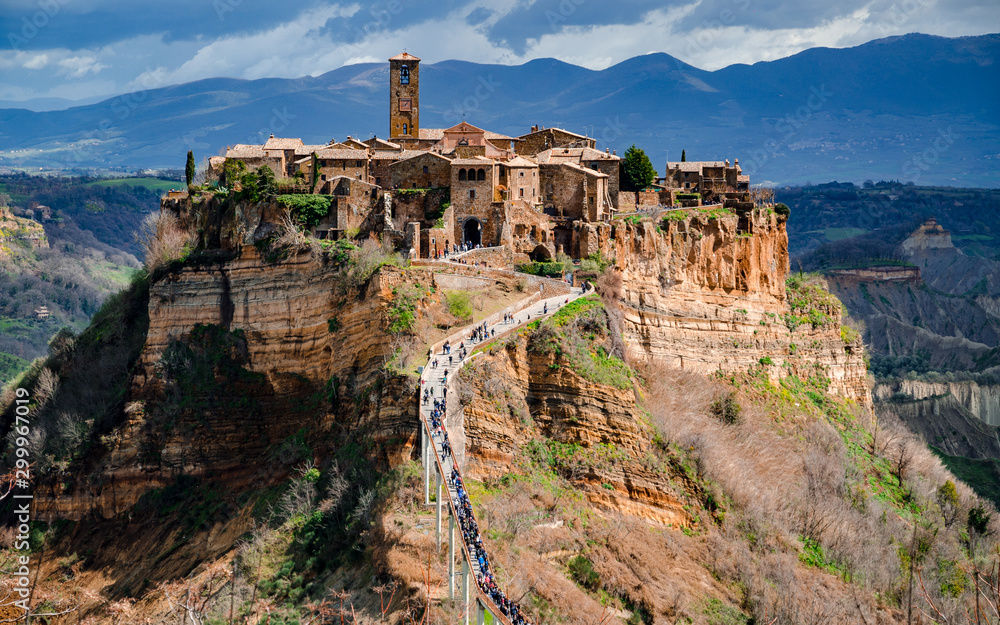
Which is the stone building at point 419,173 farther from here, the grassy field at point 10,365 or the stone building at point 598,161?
the grassy field at point 10,365

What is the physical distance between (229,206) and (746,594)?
1480 inches

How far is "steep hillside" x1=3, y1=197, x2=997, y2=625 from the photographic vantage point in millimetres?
45219

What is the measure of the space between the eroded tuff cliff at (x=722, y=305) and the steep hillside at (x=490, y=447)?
17 cm

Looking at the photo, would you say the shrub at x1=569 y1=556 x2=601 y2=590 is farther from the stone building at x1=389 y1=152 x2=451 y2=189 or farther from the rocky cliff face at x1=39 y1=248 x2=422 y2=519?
the stone building at x1=389 y1=152 x2=451 y2=189

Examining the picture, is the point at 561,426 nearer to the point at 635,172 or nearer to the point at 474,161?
the point at 474,161

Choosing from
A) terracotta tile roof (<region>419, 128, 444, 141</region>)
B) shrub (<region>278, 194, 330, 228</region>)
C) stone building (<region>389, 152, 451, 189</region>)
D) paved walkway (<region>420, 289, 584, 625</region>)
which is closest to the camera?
paved walkway (<region>420, 289, 584, 625</region>)

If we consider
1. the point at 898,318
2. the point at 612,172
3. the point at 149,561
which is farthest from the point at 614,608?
the point at 898,318

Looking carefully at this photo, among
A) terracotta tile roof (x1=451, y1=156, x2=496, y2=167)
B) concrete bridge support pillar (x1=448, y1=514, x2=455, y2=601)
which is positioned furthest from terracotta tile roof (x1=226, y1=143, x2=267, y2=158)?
concrete bridge support pillar (x1=448, y1=514, x2=455, y2=601)

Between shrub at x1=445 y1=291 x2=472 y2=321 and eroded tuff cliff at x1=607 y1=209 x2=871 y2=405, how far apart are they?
9.80 m

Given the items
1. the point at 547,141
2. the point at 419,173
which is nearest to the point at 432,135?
the point at 547,141

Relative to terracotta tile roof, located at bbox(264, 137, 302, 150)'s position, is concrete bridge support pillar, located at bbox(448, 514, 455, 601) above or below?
below

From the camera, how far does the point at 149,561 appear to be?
57.0m

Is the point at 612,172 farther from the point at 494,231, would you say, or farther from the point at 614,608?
the point at 614,608

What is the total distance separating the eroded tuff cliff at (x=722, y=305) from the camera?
6462 cm
